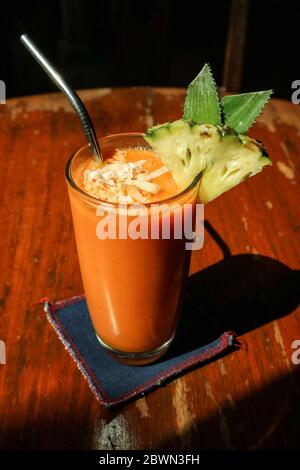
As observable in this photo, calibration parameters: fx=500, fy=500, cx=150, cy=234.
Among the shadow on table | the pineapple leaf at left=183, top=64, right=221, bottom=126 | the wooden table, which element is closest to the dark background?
the wooden table

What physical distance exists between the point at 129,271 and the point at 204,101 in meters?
0.23

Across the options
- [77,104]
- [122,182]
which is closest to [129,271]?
[122,182]

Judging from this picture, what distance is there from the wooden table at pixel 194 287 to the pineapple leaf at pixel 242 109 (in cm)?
30

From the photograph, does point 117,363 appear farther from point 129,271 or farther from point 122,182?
point 122,182

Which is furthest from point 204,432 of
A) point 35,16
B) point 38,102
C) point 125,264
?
point 35,16

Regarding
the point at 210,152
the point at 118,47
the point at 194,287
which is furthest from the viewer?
the point at 118,47

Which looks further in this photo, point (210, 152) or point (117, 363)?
point (117, 363)

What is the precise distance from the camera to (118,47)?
2240mm

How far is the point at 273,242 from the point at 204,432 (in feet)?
1.31

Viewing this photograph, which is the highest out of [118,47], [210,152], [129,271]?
[210,152]

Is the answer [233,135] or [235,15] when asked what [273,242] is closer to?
[233,135]

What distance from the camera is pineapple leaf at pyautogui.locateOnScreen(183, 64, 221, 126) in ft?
1.98

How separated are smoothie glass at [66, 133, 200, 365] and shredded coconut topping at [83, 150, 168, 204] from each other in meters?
0.02
